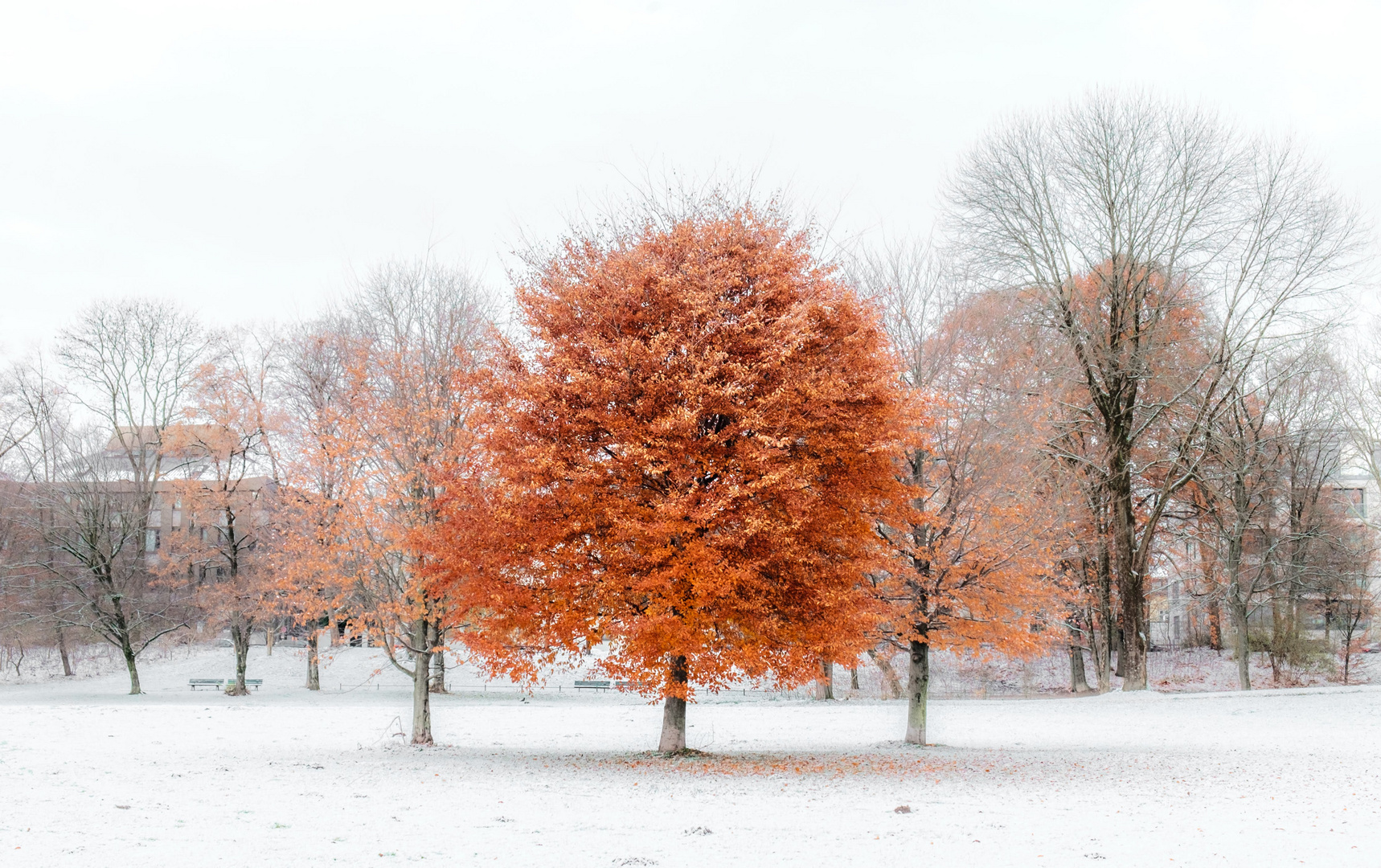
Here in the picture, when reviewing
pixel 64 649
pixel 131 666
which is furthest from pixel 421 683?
pixel 64 649

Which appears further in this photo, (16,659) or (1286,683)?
(16,659)

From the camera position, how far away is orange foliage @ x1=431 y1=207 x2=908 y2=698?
47.3 feet

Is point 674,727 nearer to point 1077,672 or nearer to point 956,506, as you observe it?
point 956,506

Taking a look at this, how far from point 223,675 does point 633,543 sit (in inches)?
1328

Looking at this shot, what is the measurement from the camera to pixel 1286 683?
115 ft

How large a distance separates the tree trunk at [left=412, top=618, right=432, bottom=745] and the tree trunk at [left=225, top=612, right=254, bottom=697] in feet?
57.8

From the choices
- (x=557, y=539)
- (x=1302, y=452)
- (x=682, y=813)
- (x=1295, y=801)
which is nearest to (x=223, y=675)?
(x=557, y=539)

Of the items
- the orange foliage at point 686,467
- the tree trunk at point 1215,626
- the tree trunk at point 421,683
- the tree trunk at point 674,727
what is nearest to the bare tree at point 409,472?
the tree trunk at point 421,683

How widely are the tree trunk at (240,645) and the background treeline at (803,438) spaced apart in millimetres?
141

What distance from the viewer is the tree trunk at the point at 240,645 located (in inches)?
1332

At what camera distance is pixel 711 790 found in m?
12.9

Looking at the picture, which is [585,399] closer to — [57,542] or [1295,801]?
[1295,801]

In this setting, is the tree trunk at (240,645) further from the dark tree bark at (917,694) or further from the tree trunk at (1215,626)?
the tree trunk at (1215,626)

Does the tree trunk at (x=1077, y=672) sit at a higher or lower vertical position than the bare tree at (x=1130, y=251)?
lower
